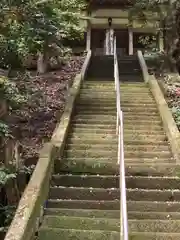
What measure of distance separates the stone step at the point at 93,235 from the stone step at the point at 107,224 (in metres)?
0.16

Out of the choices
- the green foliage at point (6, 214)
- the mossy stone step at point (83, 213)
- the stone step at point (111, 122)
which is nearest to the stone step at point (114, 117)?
the stone step at point (111, 122)

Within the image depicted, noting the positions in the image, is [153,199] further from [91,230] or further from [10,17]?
[10,17]

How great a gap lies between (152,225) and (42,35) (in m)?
3.93

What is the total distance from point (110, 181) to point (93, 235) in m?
1.42

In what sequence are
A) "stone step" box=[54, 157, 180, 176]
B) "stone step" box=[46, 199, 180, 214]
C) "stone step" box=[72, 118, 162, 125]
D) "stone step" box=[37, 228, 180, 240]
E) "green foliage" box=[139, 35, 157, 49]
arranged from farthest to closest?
"green foliage" box=[139, 35, 157, 49]
"stone step" box=[72, 118, 162, 125]
"stone step" box=[54, 157, 180, 176]
"stone step" box=[46, 199, 180, 214]
"stone step" box=[37, 228, 180, 240]

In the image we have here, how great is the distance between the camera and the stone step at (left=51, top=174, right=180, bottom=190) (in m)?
6.11

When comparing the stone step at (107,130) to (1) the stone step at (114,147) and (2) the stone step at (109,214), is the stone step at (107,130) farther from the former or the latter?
(2) the stone step at (109,214)

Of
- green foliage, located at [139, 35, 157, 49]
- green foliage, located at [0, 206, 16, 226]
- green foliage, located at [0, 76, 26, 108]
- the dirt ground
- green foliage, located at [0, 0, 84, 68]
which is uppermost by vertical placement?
green foliage, located at [0, 0, 84, 68]

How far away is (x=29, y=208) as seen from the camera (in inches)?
189

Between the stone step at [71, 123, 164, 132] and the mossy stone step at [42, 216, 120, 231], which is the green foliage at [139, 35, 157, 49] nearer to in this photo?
the stone step at [71, 123, 164, 132]

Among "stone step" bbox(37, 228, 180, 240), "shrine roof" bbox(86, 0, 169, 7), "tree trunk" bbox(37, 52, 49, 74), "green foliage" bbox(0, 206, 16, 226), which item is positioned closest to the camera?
"stone step" bbox(37, 228, 180, 240)

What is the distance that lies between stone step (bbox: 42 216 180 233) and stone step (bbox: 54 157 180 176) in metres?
1.50

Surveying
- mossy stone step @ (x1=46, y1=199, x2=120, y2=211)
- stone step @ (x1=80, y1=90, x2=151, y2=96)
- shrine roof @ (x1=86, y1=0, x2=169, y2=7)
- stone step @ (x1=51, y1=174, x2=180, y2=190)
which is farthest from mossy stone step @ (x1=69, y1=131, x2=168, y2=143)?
shrine roof @ (x1=86, y1=0, x2=169, y2=7)

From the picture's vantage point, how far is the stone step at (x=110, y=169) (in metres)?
6.57
